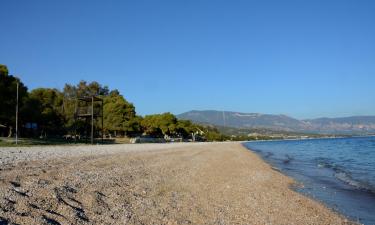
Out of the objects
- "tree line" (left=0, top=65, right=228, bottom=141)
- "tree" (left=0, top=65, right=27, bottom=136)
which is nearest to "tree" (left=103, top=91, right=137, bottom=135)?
"tree line" (left=0, top=65, right=228, bottom=141)

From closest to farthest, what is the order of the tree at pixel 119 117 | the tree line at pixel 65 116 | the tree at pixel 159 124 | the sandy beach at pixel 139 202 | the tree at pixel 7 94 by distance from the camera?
the sandy beach at pixel 139 202, the tree at pixel 7 94, the tree line at pixel 65 116, the tree at pixel 119 117, the tree at pixel 159 124

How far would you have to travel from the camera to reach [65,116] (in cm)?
7331

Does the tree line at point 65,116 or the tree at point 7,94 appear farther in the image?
the tree line at point 65,116

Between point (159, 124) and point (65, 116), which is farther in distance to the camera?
point (159, 124)

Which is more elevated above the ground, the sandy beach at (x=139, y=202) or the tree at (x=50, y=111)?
the tree at (x=50, y=111)

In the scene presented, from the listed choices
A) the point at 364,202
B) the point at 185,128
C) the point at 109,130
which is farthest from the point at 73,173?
the point at 185,128

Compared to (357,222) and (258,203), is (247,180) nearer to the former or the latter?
(258,203)

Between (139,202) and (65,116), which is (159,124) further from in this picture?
(139,202)

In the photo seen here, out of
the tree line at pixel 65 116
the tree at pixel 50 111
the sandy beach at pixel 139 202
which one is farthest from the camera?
the tree at pixel 50 111

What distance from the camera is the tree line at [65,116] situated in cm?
4744

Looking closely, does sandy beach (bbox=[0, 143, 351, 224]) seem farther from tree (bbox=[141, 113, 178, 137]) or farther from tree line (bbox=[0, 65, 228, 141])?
tree (bbox=[141, 113, 178, 137])

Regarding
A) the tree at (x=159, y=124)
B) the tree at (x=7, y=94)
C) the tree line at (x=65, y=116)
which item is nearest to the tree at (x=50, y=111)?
the tree line at (x=65, y=116)

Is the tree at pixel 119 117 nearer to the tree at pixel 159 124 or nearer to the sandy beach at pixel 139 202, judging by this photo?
the tree at pixel 159 124

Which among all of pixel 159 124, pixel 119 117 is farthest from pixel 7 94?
pixel 159 124
